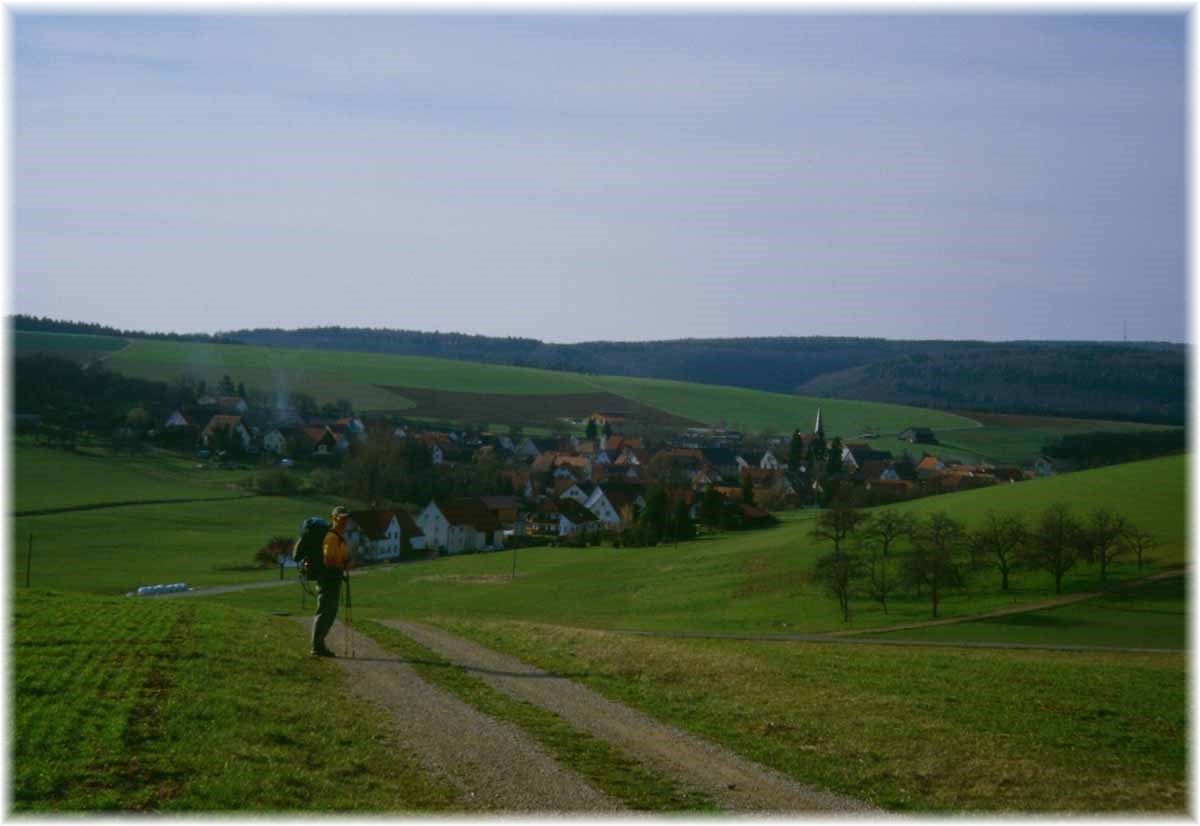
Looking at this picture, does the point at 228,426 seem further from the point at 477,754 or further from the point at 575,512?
the point at 477,754

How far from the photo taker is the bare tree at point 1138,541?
4859cm

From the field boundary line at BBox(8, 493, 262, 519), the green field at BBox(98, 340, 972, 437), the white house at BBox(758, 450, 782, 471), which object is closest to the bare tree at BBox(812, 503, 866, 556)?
the field boundary line at BBox(8, 493, 262, 519)

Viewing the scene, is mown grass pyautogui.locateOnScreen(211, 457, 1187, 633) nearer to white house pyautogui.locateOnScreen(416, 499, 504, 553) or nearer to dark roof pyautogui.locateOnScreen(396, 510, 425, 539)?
dark roof pyautogui.locateOnScreen(396, 510, 425, 539)

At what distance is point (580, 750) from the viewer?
10242 mm

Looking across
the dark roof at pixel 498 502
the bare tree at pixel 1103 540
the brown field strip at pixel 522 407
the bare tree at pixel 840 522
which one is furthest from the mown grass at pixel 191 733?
the brown field strip at pixel 522 407

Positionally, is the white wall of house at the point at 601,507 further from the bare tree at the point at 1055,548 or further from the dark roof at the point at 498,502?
the bare tree at the point at 1055,548

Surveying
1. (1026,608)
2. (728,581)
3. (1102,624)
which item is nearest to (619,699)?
(1102,624)

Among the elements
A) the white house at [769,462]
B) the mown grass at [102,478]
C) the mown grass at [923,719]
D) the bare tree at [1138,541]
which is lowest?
the mown grass at [102,478]

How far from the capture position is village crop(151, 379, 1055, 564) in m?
81.1

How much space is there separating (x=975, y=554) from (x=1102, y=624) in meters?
10.4

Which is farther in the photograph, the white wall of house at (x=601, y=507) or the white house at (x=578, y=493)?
the white house at (x=578, y=493)

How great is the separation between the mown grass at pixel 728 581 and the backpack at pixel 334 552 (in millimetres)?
21595

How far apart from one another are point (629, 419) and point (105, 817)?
5204 inches

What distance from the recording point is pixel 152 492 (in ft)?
258
